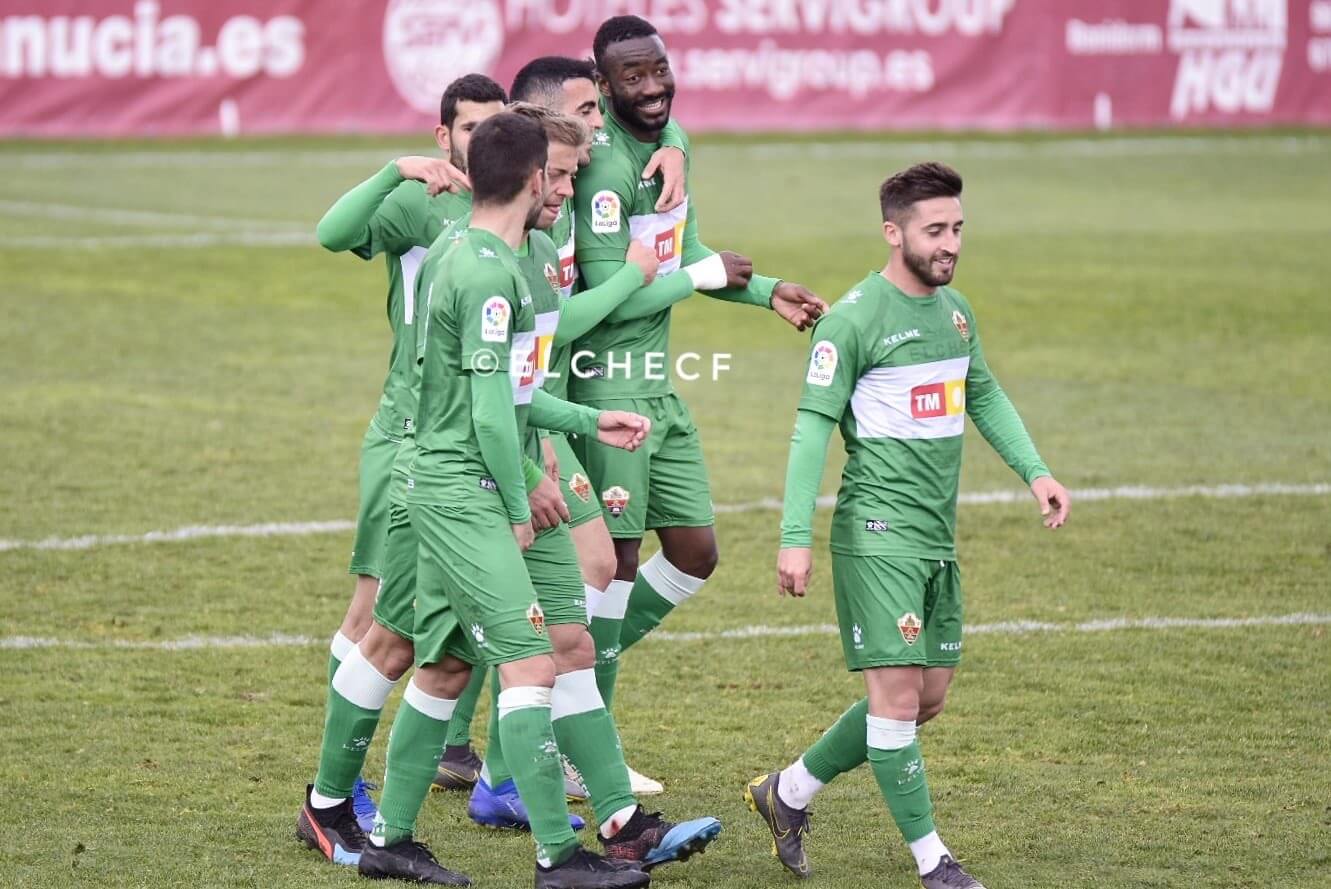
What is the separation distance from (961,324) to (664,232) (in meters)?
1.39

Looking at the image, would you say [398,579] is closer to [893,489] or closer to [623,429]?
[623,429]

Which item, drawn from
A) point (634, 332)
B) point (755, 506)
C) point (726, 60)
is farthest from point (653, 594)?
point (726, 60)

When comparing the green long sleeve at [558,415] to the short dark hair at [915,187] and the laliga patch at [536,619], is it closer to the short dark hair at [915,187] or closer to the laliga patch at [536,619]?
the laliga patch at [536,619]

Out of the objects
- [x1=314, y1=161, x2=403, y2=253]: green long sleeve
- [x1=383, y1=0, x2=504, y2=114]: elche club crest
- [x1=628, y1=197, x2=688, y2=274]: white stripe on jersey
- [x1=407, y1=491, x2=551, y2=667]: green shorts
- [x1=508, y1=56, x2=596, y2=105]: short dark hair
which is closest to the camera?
[x1=407, y1=491, x2=551, y2=667]: green shorts

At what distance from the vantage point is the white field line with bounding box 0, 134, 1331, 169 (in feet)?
88.0

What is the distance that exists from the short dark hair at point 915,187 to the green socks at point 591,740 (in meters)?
1.65

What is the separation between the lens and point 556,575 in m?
5.96

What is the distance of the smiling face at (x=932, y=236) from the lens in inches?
231

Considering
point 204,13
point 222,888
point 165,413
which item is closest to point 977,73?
point 204,13

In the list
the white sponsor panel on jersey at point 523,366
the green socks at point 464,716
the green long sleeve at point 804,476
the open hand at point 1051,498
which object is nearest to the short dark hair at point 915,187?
the green long sleeve at point 804,476

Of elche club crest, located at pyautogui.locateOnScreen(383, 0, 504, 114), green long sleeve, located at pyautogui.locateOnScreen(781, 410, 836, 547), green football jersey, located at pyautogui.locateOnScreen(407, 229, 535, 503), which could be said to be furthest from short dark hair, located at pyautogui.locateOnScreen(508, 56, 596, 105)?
elche club crest, located at pyautogui.locateOnScreen(383, 0, 504, 114)

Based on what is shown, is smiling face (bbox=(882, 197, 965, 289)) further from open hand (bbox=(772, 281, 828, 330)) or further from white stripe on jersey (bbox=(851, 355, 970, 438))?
open hand (bbox=(772, 281, 828, 330))

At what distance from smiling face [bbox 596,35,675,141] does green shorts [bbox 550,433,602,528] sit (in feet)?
3.85

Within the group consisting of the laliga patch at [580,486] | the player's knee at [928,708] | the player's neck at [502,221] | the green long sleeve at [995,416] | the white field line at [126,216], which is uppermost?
the player's neck at [502,221]
